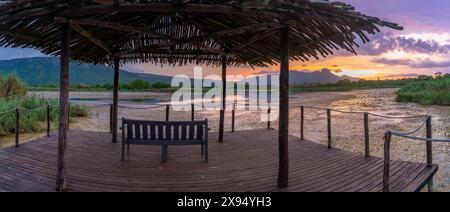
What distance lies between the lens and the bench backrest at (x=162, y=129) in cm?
598


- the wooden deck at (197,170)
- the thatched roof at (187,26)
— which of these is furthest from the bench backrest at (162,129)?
the thatched roof at (187,26)

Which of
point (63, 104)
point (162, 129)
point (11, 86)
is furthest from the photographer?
point (11, 86)

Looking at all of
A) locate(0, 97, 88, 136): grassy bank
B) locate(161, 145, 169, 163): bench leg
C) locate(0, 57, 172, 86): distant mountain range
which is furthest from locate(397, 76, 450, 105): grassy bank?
locate(0, 57, 172, 86): distant mountain range

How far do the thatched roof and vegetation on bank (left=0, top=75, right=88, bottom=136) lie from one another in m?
2.47

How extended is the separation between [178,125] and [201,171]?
0.94 meters

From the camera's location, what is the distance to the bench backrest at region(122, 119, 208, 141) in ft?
19.6

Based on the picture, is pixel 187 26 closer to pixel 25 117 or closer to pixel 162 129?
pixel 162 129

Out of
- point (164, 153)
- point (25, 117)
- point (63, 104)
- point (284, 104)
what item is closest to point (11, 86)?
point (25, 117)

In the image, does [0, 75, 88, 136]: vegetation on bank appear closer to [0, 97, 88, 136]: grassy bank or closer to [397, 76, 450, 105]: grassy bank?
[0, 97, 88, 136]: grassy bank

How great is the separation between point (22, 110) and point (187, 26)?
911 centimetres

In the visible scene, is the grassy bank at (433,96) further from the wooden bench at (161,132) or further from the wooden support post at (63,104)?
the wooden support post at (63,104)

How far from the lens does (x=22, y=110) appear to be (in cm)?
1335

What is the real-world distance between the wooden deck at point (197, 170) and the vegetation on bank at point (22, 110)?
1928 millimetres
